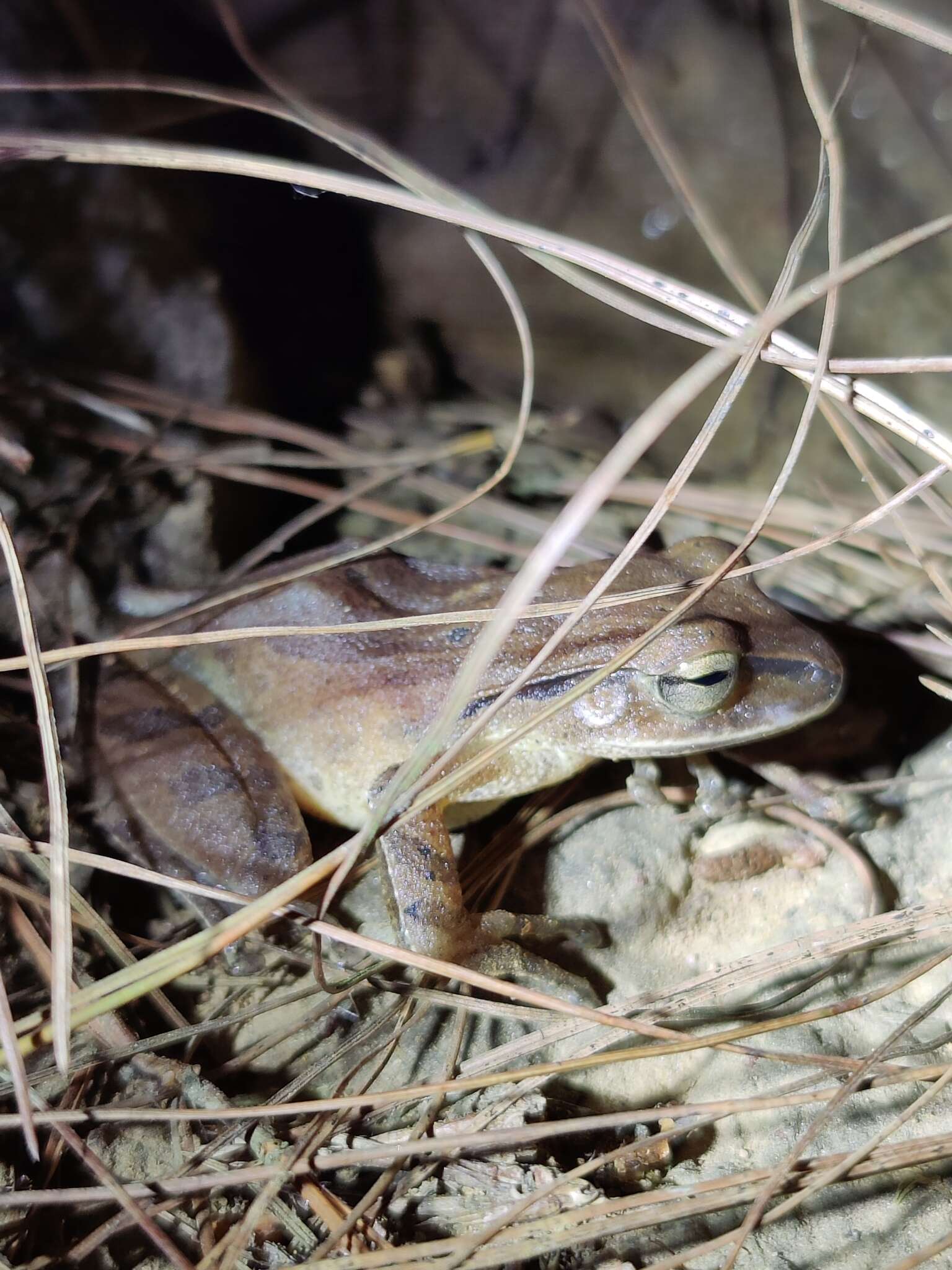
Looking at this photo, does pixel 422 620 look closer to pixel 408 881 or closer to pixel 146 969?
pixel 408 881

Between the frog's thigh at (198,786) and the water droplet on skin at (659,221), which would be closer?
the frog's thigh at (198,786)

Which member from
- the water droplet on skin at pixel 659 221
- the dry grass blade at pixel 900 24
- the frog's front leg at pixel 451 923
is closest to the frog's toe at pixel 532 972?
the frog's front leg at pixel 451 923

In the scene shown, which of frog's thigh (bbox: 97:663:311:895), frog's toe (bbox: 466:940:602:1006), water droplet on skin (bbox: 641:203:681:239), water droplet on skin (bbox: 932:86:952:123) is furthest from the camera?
water droplet on skin (bbox: 641:203:681:239)

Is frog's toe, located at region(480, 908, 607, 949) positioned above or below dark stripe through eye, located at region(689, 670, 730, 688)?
below

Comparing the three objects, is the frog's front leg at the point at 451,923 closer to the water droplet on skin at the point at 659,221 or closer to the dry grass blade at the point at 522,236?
the dry grass blade at the point at 522,236

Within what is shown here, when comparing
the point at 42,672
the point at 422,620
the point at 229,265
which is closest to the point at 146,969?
the point at 42,672

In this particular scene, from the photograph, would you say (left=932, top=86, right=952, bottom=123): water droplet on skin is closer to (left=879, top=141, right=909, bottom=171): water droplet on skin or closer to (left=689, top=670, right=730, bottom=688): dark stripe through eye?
(left=879, top=141, right=909, bottom=171): water droplet on skin

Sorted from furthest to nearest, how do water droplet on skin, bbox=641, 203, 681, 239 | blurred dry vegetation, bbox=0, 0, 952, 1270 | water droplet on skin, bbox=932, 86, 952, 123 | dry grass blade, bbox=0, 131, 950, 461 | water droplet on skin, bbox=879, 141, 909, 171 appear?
water droplet on skin, bbox=641, 203, 681, 239 → water droplet on skin, bbox=879, 141, 909, 171 → water droplet on skin, bbox=932, 86, 952, 123 → dry grass blade, bbox=0, 131, 950, 461 → blurred dry vegetation, bbox=0, 0, 952, 1270

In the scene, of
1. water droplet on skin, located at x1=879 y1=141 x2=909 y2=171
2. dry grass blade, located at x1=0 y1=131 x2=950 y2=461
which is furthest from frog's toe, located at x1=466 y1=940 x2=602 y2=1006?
water droplet on skin, located at x1=879 y1=141 x2=909 y2=171
